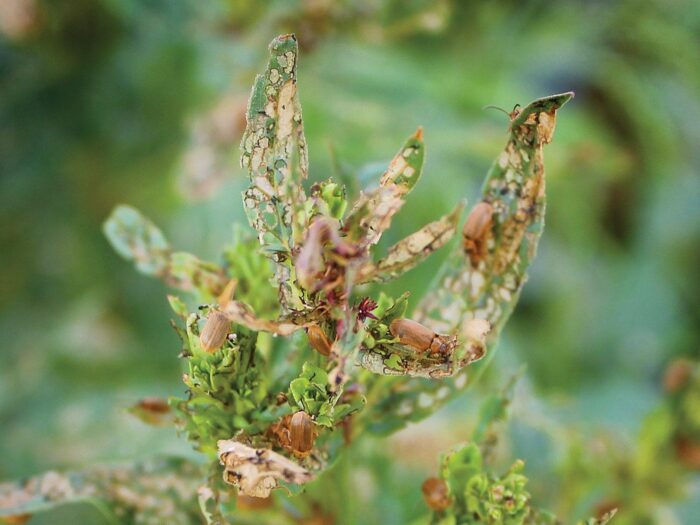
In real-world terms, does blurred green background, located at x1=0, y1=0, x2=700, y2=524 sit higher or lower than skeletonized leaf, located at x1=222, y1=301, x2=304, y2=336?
higher

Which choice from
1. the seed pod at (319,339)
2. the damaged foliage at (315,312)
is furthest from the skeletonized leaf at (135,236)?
the seed pod at (319,339)

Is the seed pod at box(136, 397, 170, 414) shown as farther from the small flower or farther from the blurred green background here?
the blurred green background

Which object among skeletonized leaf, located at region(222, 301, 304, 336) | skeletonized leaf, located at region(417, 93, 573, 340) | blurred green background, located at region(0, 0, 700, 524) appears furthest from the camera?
blurred green background, located at region(0, 0, 700, 524)

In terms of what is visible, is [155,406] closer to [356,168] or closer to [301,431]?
[301,431]

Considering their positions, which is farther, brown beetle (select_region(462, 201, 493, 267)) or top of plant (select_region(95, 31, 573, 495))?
brown beetle (select_region(462, 201, 493, 267))

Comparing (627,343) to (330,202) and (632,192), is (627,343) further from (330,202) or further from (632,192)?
(330,202)

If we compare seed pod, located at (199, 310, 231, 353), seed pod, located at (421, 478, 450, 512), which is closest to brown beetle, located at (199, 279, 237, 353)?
seed pod, located at (199, 310, 231, 353)

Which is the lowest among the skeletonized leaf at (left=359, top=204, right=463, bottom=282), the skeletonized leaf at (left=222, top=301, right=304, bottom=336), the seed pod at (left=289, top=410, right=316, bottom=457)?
the seed pod at (left=289, top=410, right=316, bottom=457)
